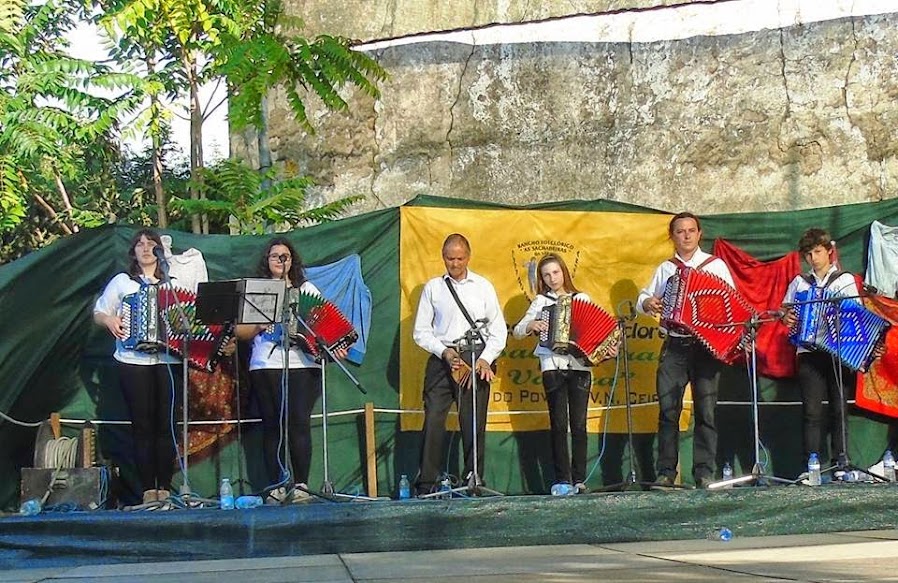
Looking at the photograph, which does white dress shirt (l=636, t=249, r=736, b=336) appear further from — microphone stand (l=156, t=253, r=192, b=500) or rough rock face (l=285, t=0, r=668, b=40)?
rough rock face (l=285, t=0, r=668, b=40)

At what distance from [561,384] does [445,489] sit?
3.42 ft

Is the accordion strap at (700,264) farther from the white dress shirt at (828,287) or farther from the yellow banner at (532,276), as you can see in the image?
the yellow banner at (532,276)

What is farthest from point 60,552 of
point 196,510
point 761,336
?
point 761,336

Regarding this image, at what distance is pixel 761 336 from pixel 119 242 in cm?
463

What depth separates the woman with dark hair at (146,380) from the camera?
765 cm

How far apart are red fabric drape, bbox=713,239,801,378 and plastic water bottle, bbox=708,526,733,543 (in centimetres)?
237

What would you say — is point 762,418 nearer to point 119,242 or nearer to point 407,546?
point 407,546

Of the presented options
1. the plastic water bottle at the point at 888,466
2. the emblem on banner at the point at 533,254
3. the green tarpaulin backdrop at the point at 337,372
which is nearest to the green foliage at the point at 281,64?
the green tarpaulin backdrop at the point at 337,372

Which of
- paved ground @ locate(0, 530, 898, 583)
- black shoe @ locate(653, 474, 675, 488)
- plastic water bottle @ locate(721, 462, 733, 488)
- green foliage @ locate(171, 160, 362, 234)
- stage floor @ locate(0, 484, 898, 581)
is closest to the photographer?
paved ground @ locate(0, 530, 898, 583)

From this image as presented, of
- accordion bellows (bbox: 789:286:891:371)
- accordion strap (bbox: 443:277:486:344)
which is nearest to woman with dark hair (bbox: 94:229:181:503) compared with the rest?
accordion strap (bbox: 443:277:486:344)

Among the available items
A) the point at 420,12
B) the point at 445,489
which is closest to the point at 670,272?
the point at 445,489

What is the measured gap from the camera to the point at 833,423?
820 cm

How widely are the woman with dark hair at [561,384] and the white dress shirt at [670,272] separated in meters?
0.41

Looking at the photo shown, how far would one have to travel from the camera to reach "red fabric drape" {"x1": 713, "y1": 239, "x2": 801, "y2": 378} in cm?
873
